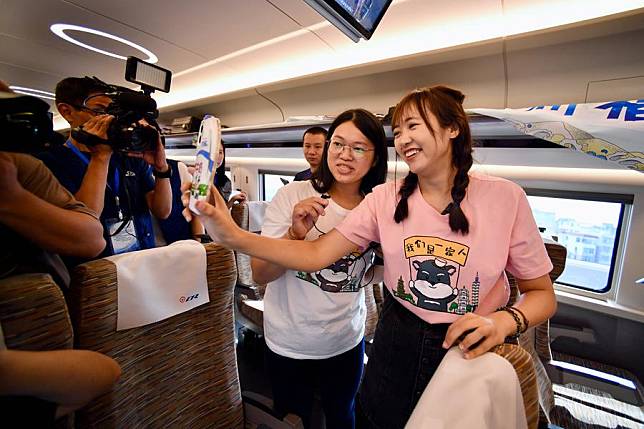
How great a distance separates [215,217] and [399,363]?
803mm

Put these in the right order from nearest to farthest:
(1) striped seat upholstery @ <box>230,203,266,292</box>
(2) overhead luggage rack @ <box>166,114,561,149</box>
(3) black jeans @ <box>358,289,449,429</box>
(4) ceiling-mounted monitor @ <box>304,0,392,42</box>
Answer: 1. (3) black jeans @ <box>358,289,449,429</box>
2. (4) ceiling-mounted monitor @ <box>304,0,392,42</box>
3. (2) overhead luggage rack @ <box>166,114,561,149</box>
4. (1) striped seat upholstery @ <box>230,203,266,292</box>

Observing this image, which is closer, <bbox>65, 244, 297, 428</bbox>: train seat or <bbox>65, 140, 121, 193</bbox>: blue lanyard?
<bbox>65, 244, 297, 428</bbox>: train seat

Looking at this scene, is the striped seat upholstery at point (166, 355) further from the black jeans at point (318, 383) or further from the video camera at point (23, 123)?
the video camera at point (23, 123)

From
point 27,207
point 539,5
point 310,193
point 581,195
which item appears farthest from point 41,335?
point 581,195

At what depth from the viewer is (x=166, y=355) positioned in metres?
0.99

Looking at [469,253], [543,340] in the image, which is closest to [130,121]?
[469,253]

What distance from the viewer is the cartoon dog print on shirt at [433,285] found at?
0.90 metres

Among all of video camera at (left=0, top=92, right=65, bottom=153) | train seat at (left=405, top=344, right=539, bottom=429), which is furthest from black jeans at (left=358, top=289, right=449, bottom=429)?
video camera at (left=0, top=92, right=65, bottom=153)

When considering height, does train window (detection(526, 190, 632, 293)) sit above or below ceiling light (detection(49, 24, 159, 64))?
below

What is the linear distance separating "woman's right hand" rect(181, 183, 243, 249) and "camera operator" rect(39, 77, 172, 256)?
364 millimetres

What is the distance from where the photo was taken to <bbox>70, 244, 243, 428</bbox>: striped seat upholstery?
0.79 meters

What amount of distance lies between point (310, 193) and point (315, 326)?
59 centimetres

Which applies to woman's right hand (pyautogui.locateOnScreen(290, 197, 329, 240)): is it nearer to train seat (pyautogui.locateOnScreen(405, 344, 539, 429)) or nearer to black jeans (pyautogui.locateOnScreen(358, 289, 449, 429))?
black jeans (pyautogui.locateOnScreen(358, 289, 449, 429))

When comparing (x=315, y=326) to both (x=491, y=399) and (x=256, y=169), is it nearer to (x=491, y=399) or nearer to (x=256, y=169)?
(x=491, y=399)
